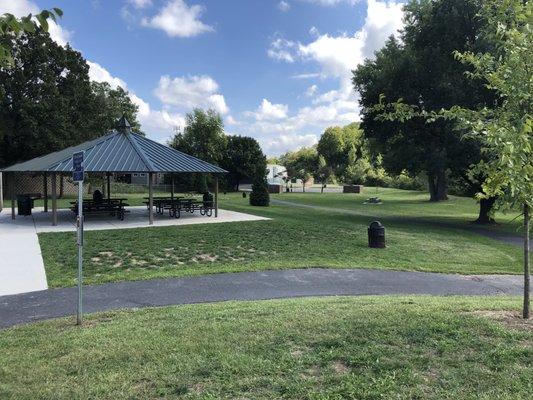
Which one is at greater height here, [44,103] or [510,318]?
[44,103]

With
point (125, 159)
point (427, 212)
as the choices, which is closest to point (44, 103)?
point (125, 159)

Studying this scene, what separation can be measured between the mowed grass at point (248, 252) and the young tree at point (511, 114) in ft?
21.2

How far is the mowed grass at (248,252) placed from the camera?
10812mm

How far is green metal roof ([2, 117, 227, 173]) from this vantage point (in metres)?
18.1

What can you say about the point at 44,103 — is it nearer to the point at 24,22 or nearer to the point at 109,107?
the point at 109,107

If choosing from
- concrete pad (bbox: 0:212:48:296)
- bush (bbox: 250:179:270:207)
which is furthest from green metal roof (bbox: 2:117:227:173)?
bush (bbox: 250:179:270:207)

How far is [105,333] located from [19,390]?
5.48 feet

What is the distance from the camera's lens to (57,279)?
31.1 feet

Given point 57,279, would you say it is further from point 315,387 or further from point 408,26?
point 408,26

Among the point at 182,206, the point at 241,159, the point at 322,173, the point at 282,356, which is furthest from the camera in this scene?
the point at 322,173

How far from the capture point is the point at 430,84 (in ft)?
72.8

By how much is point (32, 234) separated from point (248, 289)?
9979 millimetres

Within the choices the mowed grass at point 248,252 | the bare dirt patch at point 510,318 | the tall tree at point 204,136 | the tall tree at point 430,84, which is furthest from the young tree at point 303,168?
the bare dirt patch at point 510,318

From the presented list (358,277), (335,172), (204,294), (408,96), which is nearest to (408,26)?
(408,96)
